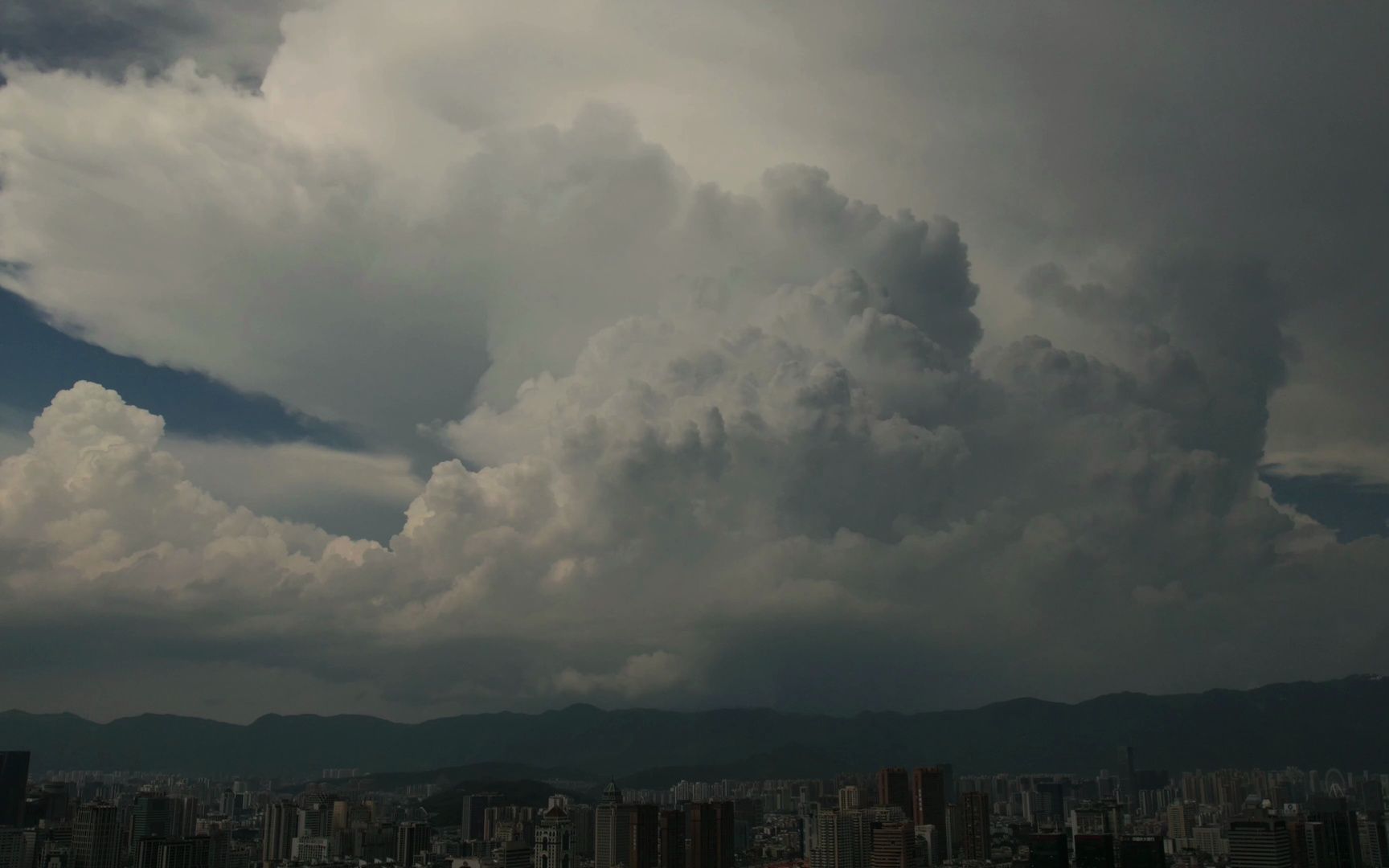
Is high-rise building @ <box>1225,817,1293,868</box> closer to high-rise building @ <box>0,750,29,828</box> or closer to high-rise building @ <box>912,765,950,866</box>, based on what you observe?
high-rise building @ <box>912,765,950,866</box>

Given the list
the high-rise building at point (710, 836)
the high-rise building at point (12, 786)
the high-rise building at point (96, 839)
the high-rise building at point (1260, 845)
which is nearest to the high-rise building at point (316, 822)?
the high-rise building at point (96, 839)

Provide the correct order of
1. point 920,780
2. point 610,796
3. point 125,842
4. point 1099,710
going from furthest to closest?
point 1099,710 < point 920,780 < point 610,796 < point 125,842

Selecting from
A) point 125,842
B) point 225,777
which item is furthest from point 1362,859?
point 225,777

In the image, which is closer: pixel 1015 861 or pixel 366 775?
pixel 1015 861

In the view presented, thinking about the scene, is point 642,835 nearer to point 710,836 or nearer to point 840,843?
point 710,836

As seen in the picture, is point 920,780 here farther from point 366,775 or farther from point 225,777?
point 225,777

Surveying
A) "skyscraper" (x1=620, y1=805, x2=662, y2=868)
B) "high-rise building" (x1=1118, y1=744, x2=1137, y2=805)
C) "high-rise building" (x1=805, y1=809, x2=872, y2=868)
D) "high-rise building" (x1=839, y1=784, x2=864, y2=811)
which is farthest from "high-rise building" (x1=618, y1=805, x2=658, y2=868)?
"high-rise building" (x1=1118, y1=744, x2=1137, y2=805)

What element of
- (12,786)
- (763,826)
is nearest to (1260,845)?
(763,826)
